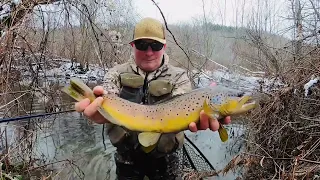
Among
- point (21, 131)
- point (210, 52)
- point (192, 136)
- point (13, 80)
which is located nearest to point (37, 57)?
point (13, 80)

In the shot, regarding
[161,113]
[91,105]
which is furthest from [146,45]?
[91,105]

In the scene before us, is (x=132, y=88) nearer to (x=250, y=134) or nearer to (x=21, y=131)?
(x=21, y=131)

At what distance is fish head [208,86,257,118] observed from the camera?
1.83m

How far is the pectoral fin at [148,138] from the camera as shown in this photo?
72.7 inches

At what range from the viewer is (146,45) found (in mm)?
2221

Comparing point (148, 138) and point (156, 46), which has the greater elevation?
point (156, 46)

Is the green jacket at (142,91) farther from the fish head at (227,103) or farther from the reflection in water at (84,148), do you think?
the reflection in water at (84,148)

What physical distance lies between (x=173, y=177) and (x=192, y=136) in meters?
5.25

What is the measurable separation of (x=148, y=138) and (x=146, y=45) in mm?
666

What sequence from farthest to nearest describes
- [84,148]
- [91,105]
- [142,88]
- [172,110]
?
[84,148], [142,88], [172,110], [91,105]

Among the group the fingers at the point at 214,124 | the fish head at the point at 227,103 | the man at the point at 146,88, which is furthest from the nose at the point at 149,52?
the fingers at the point at 214,124

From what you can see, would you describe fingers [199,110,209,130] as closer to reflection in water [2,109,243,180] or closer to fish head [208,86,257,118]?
fish head [208,86,257,118]

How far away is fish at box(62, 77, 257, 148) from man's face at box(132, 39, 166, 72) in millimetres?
446

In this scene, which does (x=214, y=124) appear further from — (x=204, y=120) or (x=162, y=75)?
(x=162, y=75)
